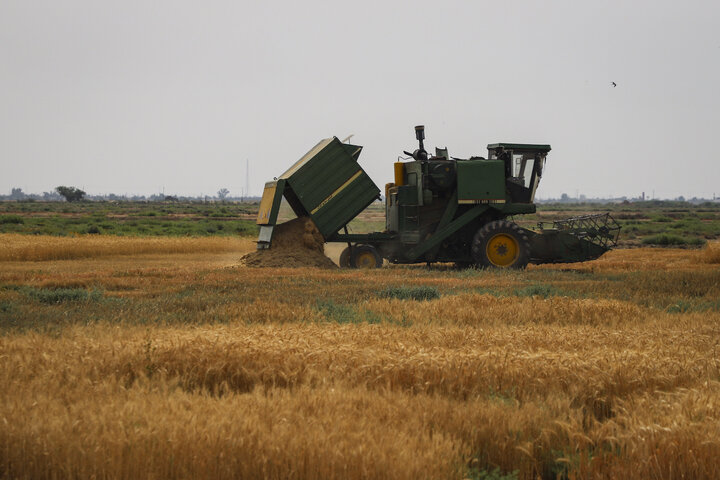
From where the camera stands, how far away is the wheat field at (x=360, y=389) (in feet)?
16.2

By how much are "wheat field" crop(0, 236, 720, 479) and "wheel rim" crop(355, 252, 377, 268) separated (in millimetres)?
8217

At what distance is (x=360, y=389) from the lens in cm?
646

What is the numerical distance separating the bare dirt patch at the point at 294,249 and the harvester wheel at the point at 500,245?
408cm

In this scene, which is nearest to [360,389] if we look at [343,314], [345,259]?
[343,314]

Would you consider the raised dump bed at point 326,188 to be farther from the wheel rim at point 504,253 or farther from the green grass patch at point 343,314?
the green grass patch at point 343,314

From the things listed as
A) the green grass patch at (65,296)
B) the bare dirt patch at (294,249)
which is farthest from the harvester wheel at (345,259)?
the green grass patch at (65,296)

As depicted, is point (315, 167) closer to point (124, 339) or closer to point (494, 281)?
point (494, 281)

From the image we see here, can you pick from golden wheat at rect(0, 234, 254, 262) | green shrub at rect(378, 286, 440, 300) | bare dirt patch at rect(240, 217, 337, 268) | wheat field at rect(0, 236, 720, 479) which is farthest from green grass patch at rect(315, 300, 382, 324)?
golden wheat at rect(0, 234, 254, 262)

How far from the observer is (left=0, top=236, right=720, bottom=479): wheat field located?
16.2 feet

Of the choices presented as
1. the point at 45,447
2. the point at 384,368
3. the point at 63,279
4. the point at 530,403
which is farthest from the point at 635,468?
the point at 63,279

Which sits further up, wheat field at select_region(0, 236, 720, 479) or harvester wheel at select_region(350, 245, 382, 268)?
harvester wheel at select_region(350, 245, 382, 268)

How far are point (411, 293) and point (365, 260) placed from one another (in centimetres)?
727

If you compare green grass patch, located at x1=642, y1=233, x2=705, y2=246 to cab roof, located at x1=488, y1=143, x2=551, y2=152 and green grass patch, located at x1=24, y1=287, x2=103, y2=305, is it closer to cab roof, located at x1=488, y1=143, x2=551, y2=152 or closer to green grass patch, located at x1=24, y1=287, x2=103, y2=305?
cab roof, located at x1=488, y1=143, x2=551, y2=152

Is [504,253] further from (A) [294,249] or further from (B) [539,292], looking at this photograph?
(A) [294,249]
